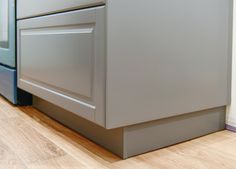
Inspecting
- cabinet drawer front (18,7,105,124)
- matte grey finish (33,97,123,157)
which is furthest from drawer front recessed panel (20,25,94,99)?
matte grey finish (33,97,123,157)

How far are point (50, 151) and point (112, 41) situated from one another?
0.39 metres

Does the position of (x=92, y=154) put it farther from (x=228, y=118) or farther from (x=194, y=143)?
(x=228, y=118)

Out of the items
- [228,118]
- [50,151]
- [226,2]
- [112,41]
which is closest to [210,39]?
[226,2]

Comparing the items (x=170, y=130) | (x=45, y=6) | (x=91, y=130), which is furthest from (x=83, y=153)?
(x=45, y=6)

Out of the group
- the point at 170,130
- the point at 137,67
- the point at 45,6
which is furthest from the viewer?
the point at 45,6

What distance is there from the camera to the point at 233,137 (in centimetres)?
102

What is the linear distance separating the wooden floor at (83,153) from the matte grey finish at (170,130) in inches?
0.9

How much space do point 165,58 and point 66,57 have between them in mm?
324

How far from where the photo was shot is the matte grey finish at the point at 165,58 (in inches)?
30.5

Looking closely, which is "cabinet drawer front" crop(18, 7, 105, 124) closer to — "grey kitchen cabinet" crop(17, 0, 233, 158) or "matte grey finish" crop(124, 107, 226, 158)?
"grey kitchen cabinet" crop(17, 0, 233, 158)

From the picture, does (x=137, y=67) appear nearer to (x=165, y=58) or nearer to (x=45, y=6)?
(x=165, y=58)

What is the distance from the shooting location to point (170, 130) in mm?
939

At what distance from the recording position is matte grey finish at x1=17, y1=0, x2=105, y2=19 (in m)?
0.85

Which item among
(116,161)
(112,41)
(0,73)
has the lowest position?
Result: (116,161)
